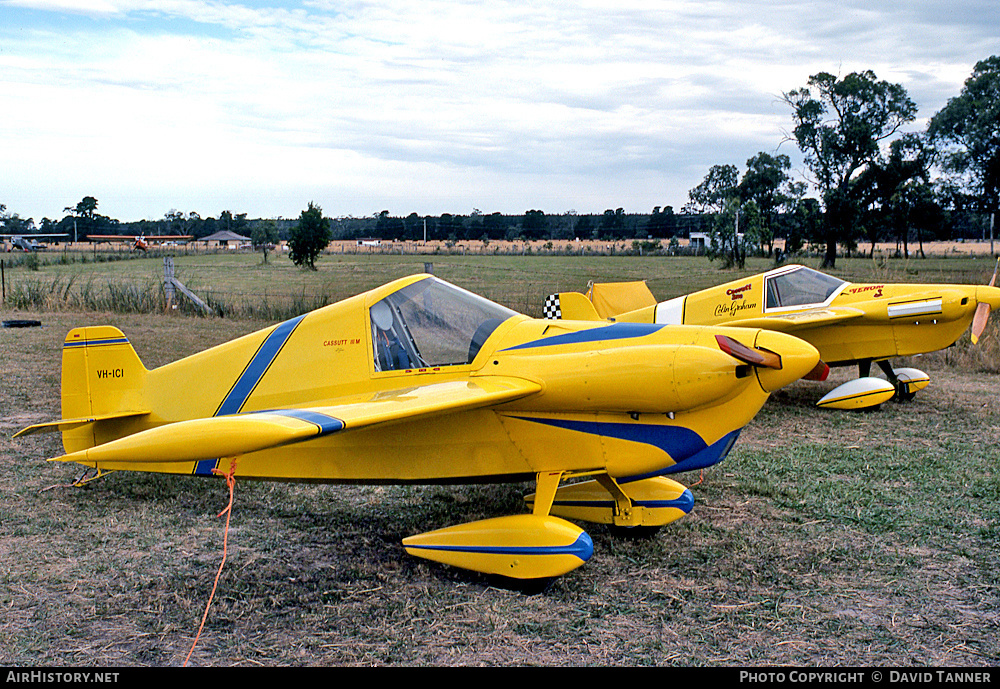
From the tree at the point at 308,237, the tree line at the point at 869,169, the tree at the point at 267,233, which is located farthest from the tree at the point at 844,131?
the tree at the point at 267,233

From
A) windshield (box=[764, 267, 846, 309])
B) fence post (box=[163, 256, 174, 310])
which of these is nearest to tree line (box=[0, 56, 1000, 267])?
fence post (box=[163, 256, 174, 310])

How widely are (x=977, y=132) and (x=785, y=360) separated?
3355 centimetres

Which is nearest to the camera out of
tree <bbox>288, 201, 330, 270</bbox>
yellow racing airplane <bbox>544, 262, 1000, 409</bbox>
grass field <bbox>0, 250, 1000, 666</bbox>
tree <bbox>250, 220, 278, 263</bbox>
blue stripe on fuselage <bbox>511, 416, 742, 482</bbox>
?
grass field <bbox>0, 250, 1000, 666</bbox>

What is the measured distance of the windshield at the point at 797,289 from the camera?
9.98m

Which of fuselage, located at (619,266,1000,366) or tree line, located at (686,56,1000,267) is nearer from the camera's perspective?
fuselage, located at (619,266,1000,366)

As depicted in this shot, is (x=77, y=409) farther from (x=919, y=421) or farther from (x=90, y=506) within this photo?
(x=919, y=421)

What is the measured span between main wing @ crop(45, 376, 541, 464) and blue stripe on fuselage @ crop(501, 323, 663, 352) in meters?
0.39

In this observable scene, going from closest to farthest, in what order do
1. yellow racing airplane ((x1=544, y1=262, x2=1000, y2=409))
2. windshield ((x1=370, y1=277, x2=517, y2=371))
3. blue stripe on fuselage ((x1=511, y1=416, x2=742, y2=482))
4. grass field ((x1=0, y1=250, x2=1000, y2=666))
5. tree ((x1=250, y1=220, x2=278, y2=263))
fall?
grass field ((x1=0, y1=250, x2=1000, y2=666)), blue stripe on fuselage ((x1=511, y1=416, x2=742, y2=482)), windshield ((x1=370, y1=277, x2=517, y2=371)), yellow racing airplane ((x1=544, y1=262, x2=1000, y2=409)), tree ((x1=250, y1=220, x2=278, y2=263))

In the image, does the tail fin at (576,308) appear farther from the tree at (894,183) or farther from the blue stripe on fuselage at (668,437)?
the tree at (894,183)

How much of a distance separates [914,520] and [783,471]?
4.46ft

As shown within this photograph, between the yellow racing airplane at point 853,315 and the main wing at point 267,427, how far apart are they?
16.8 feet

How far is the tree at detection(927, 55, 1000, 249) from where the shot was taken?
30562 mm

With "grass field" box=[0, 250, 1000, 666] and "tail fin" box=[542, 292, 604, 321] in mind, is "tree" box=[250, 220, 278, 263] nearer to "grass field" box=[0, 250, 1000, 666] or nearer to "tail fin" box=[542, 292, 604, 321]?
"grass field" box=[0, 250, 1000, 666]

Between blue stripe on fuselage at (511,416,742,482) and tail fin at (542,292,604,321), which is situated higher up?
tail fin at (542,292,604,321)
